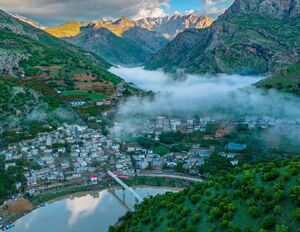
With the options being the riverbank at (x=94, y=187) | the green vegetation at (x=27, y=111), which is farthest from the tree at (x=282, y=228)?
the green vegetation at (x=27, y=111)

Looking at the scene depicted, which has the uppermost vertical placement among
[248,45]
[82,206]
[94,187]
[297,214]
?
[248,45]

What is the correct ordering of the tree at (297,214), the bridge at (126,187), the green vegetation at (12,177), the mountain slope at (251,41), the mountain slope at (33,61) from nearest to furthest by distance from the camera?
1. the tree at (297,214)
2. the bridge at (126,187)
3. the green vegetation at (12,177)
4. the mountain slope at (33,61)
5. the mountain slope at (251,41)

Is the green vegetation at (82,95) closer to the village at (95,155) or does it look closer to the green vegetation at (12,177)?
the village at (95,155)

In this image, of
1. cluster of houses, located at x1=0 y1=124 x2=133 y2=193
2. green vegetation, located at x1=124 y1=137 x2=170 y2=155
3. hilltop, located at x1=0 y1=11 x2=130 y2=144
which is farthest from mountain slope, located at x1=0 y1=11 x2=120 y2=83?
green vegetation, located at x1=124 y1=137 x2=170 y2=155

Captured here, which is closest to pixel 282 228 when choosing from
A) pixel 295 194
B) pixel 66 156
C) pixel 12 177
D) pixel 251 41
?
pixel 295 194

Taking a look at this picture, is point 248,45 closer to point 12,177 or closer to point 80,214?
point 12,177

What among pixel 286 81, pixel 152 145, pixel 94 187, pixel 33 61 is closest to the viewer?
pixel 94 187
